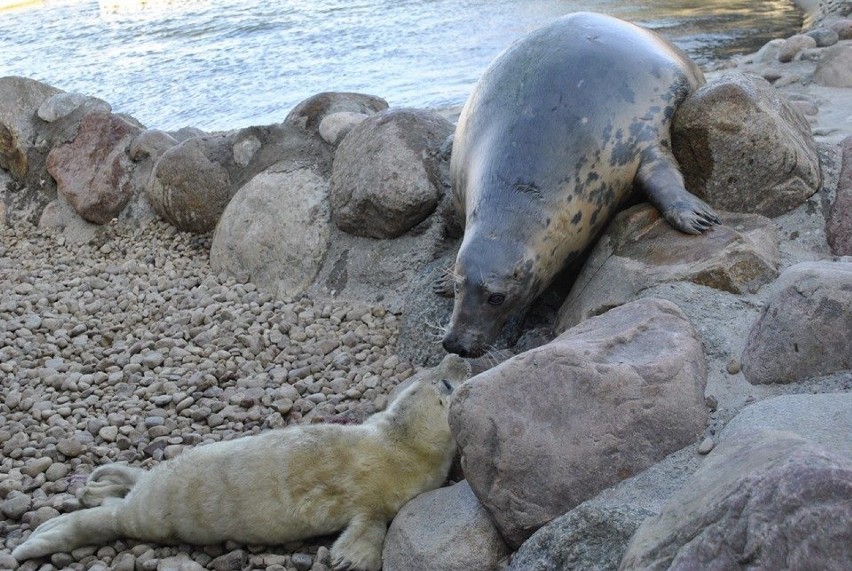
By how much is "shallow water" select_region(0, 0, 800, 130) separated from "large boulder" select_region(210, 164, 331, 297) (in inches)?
124

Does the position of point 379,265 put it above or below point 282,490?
below

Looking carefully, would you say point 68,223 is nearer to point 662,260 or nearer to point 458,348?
point 458,348

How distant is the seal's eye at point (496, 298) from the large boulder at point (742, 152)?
0.84 metres

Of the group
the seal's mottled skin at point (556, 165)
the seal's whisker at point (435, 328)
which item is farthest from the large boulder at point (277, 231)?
the seal's mottled skin at point (556, 165)

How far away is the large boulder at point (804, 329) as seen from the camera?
2555mm

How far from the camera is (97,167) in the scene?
581 centimetres

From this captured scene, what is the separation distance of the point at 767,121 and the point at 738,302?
0.88 m

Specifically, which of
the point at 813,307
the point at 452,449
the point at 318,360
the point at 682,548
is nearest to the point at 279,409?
the point at 318,360

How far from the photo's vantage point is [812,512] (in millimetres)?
1584

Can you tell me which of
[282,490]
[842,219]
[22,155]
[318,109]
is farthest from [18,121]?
[842,219]

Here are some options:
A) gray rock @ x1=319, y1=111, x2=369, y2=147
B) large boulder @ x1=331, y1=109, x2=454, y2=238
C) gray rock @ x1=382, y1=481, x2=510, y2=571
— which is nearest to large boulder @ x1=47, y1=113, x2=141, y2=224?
gray rock @ x1=319, y1=111, x2=369, y2=147

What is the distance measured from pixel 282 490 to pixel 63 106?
414 cm

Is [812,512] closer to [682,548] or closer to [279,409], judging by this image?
[682,548]

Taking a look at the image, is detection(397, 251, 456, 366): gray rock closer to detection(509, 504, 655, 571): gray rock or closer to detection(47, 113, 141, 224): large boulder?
detection(509, 504, 655, 571): gray rock
